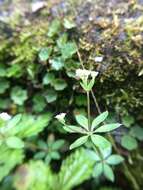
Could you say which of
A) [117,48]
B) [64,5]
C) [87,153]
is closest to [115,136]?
[87,153]

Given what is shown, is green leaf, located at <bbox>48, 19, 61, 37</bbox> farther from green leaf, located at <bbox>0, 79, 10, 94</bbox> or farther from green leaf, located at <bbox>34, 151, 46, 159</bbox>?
green leaf, located at <bbox>34, 151, 46, 159</bbox>

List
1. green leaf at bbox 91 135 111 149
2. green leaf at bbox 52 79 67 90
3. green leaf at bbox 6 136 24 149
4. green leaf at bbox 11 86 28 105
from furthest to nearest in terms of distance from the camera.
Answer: green leaf at bbox 11 86 28 105 < green leaf at bbox 52 79 67 90 < green leaf at bbox 6 136 24 149 < green leaf at bbox 91 135 111 149

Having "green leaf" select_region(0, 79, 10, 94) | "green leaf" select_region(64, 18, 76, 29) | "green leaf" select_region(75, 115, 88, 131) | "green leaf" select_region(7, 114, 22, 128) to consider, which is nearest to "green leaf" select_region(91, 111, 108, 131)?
"green leaf" select_region(75, 115, 88, 131)

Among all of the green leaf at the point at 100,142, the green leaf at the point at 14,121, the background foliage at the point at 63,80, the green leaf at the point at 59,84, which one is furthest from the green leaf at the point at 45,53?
the green leaf at the point at 100,142

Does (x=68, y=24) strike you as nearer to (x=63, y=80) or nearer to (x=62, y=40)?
(x=62, y=40)

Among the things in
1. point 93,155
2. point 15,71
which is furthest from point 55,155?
point 15,71
